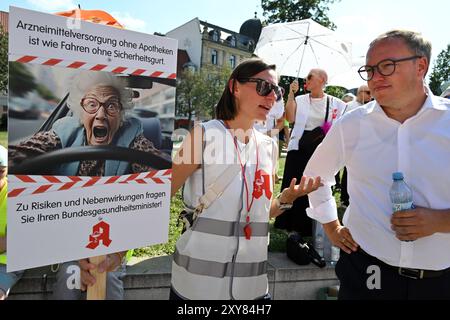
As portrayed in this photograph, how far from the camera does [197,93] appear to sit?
157 ft

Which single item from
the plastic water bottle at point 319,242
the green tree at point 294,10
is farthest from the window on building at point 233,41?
the plastic water bottle at point 319,242

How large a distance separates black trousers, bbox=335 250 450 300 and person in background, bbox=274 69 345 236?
2628mm

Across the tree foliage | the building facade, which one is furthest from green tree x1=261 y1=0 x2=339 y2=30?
the building facade

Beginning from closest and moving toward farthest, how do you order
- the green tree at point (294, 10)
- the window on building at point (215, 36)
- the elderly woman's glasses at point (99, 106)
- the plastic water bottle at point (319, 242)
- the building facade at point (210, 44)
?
the elderly woman's glasses at point (99, 106) → the plastic water bottle at point (319, 242) → the green tree at point (294, 10) → the building facade at point (210, 44) → the window on building at point (215, 36)

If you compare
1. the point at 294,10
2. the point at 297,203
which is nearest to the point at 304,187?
the point at 297,203

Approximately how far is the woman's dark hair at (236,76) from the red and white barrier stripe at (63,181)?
21.5 inches

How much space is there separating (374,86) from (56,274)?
2650 mm

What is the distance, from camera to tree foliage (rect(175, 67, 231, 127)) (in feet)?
157

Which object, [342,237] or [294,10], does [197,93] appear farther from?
[342,237]

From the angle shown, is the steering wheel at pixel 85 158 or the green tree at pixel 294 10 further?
the green tree at pixel 294 10

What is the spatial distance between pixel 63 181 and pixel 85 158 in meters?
0.15

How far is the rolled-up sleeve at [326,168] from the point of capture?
2387 millimetres

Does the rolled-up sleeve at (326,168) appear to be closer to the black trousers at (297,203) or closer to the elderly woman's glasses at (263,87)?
the elderly woman's glasses at (263,87)
